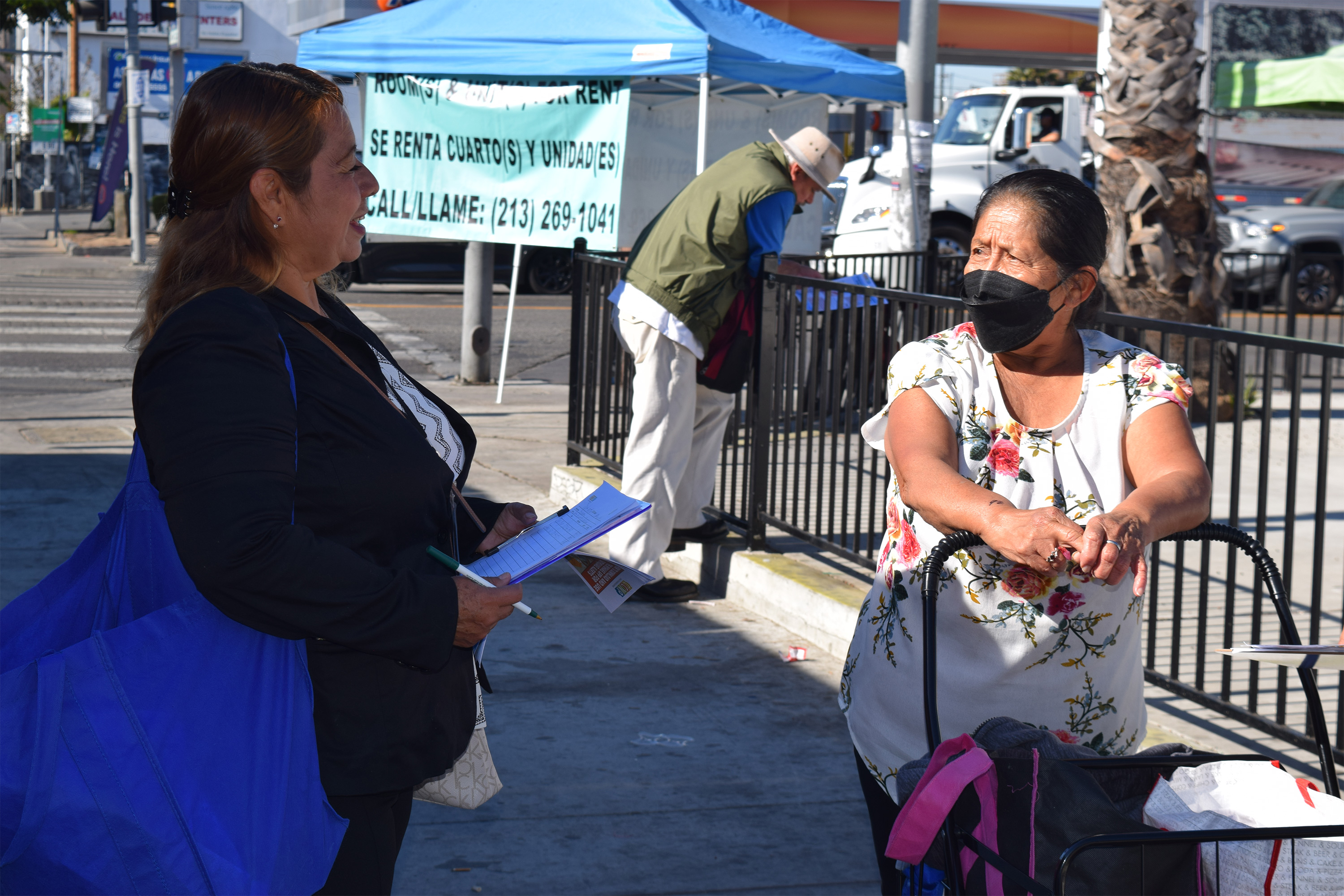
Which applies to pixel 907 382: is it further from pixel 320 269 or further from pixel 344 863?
pixel 344 863

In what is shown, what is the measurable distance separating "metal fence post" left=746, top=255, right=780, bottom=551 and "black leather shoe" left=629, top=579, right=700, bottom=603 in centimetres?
36

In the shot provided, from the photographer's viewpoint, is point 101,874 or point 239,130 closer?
point 101,874

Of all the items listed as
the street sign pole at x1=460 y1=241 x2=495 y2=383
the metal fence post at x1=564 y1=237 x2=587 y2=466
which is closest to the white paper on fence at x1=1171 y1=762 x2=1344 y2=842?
the metal fence post at x1=564 y1=237 x2=587 y2=466

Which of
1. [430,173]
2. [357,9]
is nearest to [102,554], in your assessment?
[430,173]

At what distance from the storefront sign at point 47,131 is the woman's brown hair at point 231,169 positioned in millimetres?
39208

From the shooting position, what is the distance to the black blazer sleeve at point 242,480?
5.70ft

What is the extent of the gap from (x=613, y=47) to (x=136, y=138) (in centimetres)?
1756

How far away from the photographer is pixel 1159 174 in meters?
9.67

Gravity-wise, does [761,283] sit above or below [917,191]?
below

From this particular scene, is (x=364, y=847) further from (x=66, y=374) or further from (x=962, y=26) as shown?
(x=962, y=26)

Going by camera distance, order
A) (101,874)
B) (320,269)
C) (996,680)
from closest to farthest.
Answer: (101,874) < (320,269) < (996,680)

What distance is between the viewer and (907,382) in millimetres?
2412

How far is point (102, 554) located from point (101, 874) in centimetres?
42

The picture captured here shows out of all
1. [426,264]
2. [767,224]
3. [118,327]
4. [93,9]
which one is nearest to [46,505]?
[767,224]
